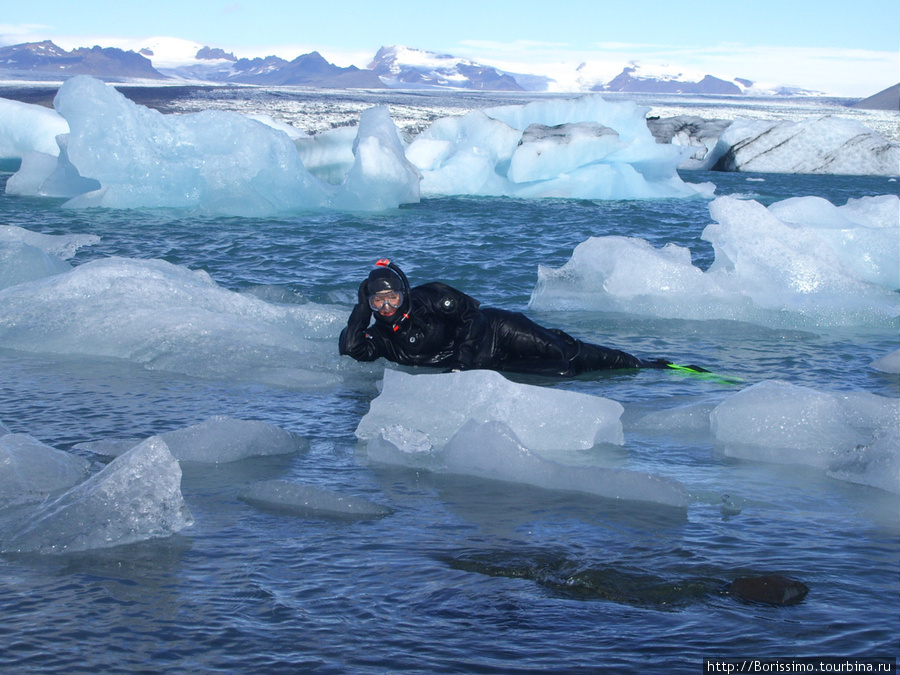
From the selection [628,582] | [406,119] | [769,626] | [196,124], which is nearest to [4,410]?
[628,582]

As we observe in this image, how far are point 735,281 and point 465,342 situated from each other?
3862 millimetres

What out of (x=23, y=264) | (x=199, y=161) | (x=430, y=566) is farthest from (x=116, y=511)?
(x=199, y=161)

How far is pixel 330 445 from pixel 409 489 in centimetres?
86

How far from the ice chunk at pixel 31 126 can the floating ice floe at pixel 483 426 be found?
21389 millimetres

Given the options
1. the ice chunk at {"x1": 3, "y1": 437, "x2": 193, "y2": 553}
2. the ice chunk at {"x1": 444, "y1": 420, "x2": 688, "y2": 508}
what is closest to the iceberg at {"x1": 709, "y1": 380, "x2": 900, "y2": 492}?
the ice chunk at {"x1": 444, "y1": 420, "x2": 688, "y2": 508}

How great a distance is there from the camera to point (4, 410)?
5418 millimetres

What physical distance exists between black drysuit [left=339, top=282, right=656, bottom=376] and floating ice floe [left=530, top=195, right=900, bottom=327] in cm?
237

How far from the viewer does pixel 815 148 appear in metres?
30.1

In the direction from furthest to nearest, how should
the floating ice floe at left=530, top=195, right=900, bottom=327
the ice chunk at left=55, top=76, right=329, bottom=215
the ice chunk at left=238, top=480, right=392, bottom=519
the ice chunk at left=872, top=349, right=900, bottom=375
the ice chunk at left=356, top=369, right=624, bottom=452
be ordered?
the ice chunk at left=55, top=76, right=329, bottom=215 < the floating ice floe at left=530, top=195, right=900, bottom=327 < the ice chunk at left=872, top=349, right=900, bottom=375 < the ice chunk at left=356, top=369, right=624, bottom=452 < the ice chunk at left=238, top=480, right=392, bottom=519

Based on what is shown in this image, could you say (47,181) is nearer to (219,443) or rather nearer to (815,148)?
(219,443)

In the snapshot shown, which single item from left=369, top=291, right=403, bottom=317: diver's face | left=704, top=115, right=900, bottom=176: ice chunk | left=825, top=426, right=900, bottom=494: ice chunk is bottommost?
left=825, top=426, right=900, bottom=494: ice chunk

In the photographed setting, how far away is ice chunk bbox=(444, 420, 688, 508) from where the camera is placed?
3.97 meters

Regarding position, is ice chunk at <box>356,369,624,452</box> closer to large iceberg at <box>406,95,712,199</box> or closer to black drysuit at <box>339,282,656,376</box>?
black drysuit at <box>339,282,656,376</box>

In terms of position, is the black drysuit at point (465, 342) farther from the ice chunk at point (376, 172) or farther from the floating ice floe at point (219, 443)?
the ice chunk at point (376, 172)
